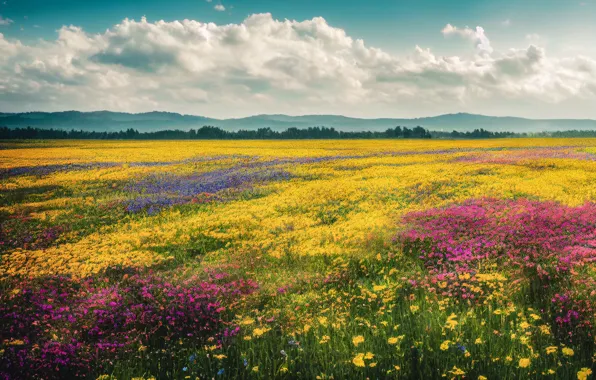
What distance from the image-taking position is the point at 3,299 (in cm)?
1009

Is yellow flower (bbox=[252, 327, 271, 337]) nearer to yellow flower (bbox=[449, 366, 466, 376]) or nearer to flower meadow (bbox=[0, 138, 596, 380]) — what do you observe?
flower meadow (bbox=[0, 138, 596, 380])

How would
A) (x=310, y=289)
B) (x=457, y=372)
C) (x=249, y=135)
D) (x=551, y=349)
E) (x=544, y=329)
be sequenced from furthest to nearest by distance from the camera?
(x=249, y=135)
(x=310, y=289)
(x=544, y=329)
(x=551, y=349)
(x=457, y=372)

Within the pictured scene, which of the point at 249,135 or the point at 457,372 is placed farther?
the point at 249,135

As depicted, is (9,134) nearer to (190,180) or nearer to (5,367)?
(190,180)

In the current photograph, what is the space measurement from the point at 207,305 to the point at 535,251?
8.77m

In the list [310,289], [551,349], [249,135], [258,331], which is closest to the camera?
[551,349]

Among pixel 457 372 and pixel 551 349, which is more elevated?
pixel 551 349

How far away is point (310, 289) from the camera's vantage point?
9953mm

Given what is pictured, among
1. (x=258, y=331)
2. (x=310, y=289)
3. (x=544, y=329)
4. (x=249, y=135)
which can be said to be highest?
(x=249, y=135)

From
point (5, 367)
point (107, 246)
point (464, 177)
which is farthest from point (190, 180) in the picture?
point (5, 367)

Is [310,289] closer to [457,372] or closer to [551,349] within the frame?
[457,372]

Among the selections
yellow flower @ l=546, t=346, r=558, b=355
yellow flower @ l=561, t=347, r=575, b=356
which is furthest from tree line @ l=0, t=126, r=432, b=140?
yellow flower @ l=561, t=347, r=575, b=356

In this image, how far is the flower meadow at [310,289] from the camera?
6414mm

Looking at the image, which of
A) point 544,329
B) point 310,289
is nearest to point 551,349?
point 544,329
